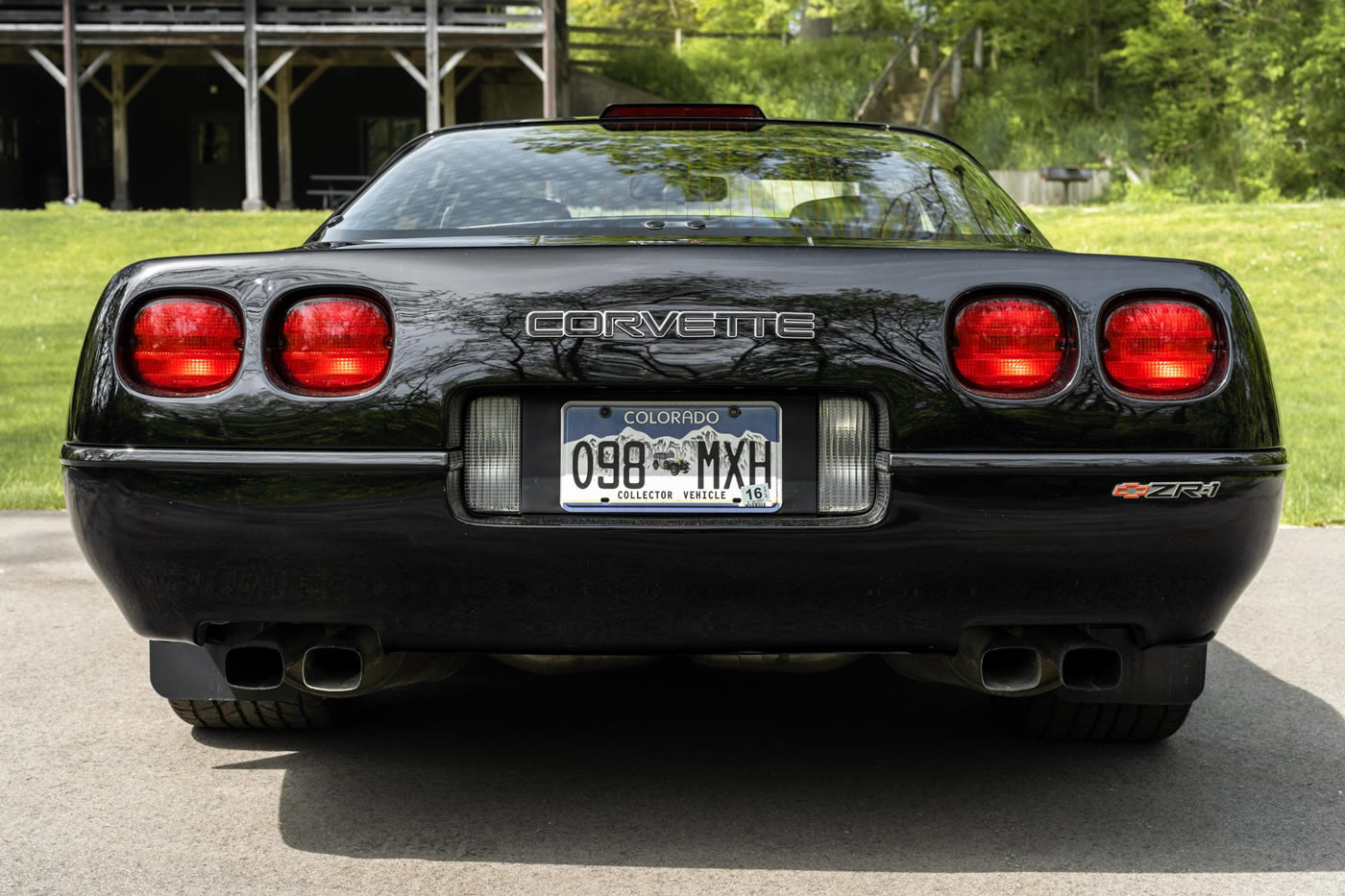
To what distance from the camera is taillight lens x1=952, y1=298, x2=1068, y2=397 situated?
107 inches

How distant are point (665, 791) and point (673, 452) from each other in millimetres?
871

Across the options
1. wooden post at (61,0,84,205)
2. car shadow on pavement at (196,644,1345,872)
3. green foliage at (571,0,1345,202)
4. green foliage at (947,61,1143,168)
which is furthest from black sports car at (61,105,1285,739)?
green foliage at (571,0,1345,202)

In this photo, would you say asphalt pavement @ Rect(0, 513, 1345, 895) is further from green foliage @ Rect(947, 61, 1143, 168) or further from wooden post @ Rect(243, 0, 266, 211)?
green foliage @ Rect(947, 61, 1143, 168)

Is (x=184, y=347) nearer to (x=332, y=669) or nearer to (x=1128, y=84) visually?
(x=332, y=669)

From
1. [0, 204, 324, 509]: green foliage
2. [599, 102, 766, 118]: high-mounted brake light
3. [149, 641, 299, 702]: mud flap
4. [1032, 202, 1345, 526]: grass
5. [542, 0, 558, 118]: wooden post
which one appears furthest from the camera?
[542, 0, 558, 118]: wooden post

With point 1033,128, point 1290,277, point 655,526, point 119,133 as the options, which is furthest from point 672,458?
point 1033,128

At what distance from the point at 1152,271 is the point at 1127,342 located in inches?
6.3

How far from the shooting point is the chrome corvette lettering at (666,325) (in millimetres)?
2656

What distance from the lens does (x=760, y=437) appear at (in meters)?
2.68

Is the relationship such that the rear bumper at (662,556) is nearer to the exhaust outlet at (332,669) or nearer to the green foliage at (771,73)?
the exhaust outlet at (332,669)

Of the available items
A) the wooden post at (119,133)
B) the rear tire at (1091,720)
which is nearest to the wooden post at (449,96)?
the wooden post at (119,133)

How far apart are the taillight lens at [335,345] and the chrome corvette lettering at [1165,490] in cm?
129

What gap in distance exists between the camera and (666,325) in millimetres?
2658

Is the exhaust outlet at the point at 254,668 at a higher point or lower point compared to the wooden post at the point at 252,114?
lower
